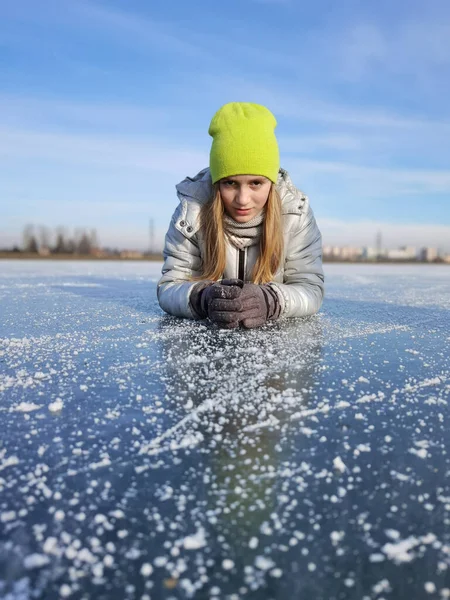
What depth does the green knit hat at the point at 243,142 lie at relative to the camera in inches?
97.8

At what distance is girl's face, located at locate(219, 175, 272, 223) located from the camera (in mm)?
2529

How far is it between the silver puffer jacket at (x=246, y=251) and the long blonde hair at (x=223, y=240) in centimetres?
8

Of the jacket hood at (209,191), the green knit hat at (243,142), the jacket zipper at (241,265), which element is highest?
the green knit hat at (243,142)

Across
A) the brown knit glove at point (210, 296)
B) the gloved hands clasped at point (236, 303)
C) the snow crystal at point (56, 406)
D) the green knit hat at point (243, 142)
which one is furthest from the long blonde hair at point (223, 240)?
the snow crystal at point (56, 406)

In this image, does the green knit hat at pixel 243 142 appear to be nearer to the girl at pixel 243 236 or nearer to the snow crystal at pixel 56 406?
the girl at pixel 243 236

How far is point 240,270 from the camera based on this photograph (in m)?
2.89

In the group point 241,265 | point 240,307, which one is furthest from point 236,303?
point 241,265

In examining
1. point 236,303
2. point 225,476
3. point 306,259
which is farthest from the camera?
point 306,259

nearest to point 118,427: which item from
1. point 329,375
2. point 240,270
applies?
point 329,375

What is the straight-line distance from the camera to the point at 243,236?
278 cm

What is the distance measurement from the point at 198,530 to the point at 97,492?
205 millimetres

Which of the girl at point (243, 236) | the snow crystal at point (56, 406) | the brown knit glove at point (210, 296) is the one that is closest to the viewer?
the snow crystal at point (56, 406)

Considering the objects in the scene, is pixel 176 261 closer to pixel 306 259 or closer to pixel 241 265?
pixel 241 265

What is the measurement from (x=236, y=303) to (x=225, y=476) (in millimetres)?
1336
